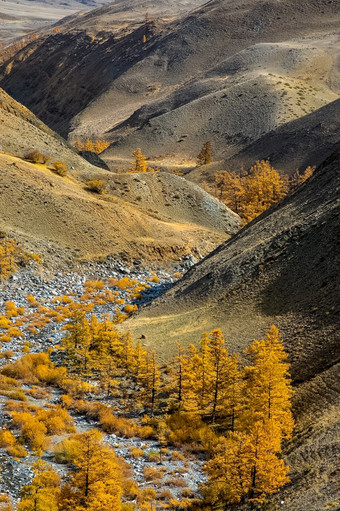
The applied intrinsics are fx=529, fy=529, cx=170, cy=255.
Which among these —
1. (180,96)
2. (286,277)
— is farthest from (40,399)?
(180,96)

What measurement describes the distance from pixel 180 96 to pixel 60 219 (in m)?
127

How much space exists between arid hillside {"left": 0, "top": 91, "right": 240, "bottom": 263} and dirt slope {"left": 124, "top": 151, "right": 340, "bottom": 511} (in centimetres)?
1295

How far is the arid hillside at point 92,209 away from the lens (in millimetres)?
63375

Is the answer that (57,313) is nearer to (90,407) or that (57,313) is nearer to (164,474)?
(90,407)

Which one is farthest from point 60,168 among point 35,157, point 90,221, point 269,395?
point 269,395

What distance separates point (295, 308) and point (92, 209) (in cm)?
3576

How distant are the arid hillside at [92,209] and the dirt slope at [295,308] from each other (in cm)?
1295

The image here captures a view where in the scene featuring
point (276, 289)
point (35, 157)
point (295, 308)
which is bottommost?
point (295, 308)

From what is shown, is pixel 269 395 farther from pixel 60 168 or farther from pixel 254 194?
pixel 254 194

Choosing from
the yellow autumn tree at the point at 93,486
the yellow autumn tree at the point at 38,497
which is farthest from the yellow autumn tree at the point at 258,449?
the yellow autumn tree at the point at 38,497

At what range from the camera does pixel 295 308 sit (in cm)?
4041

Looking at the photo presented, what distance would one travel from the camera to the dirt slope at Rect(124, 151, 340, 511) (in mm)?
25969

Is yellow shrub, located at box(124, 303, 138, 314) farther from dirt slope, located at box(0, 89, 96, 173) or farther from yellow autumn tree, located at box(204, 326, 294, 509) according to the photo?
dirt slope, located at box(0, 89, 96, 173)

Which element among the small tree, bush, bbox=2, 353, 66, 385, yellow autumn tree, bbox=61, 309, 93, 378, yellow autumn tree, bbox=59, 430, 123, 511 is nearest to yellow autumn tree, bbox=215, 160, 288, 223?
the small tree
